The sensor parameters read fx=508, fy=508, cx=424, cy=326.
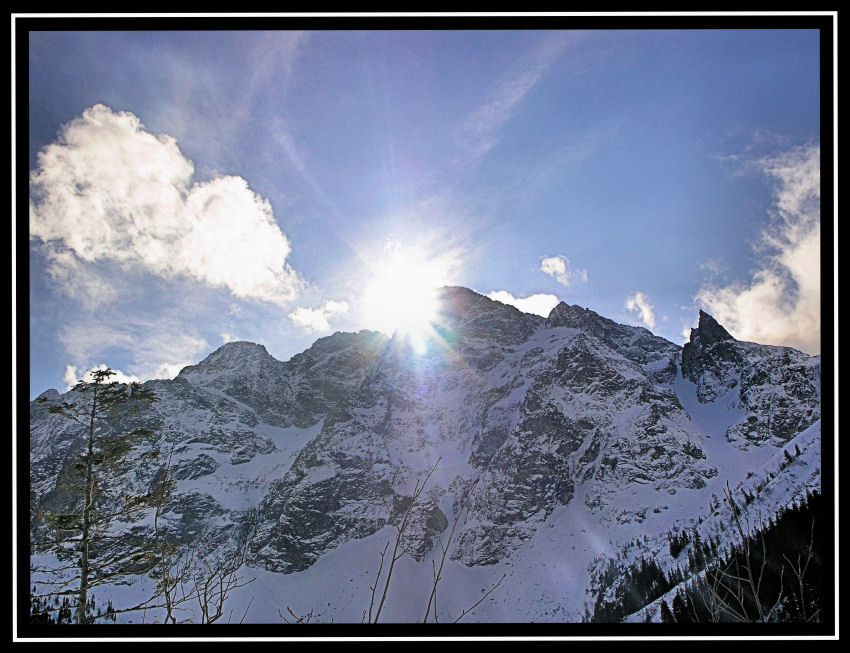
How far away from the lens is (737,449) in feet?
452

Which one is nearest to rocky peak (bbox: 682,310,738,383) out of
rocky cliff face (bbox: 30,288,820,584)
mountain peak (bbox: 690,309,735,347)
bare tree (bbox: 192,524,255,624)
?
mountain peak (bbox: 690,309,735,347)

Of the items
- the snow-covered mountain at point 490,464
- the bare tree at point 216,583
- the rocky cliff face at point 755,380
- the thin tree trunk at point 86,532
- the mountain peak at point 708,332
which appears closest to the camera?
the bare tree at point 216,583

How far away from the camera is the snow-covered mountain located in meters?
119

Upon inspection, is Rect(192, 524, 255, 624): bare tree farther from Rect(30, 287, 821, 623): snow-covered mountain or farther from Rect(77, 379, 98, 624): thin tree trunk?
Rect(30, 287, 821, 623): snow-covered mountain

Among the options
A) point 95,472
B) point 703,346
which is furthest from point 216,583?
point 703,346

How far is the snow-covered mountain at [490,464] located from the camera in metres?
119

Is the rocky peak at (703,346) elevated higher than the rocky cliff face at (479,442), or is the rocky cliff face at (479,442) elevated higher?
the rocky peak at (703,346)

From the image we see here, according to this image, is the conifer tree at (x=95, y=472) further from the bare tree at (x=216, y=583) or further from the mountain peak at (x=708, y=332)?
the mountain peak at (x=708, y=332)

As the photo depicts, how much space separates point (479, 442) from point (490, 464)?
10.0 m

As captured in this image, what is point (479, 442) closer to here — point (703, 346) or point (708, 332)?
point (703, 346)

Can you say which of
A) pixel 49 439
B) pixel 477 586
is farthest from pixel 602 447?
pixel 49 439

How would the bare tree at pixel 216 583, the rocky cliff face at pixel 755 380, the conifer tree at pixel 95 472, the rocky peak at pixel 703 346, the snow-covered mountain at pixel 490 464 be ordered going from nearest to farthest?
the bare tree at pixel 216 583 < the conifer tree at pixel 95 472 < the snow-covered mountain at pixel 490 464 < the rocky cliff face at pixel 755 380 < the rocky peak at pixel 703 346

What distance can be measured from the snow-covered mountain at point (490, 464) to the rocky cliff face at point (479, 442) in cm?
55

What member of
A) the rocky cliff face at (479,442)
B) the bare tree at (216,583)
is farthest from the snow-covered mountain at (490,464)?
the bare tree at (216,583)
